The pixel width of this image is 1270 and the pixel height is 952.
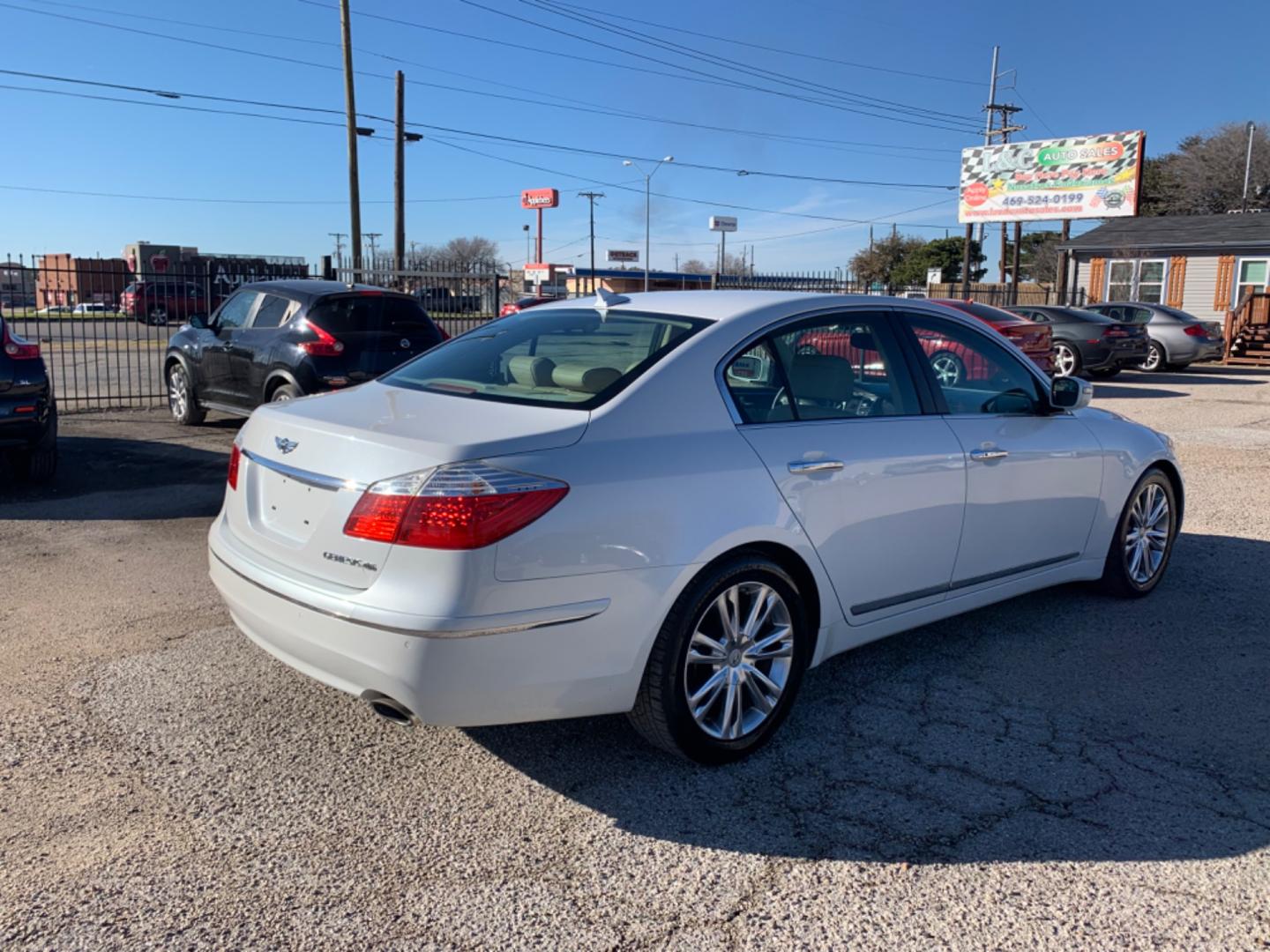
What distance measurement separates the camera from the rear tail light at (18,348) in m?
7.41

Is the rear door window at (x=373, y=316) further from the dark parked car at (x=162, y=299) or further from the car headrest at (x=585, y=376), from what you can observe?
the dark parked car at (x=162, y=299)

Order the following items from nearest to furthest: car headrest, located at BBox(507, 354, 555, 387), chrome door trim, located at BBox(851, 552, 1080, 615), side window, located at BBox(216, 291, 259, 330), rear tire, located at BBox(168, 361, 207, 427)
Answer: car headrest, located at BBox(507, 354, 555, 387), chrome door trim, located at BBox(851, 552, 1080, 615), side window, located at BBox(216, 291, 259, 330), rear tire, located at BBox(168, 361, 207, 427)

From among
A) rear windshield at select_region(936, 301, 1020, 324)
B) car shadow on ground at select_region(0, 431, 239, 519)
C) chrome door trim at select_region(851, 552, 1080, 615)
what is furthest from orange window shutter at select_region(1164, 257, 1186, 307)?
chrome door trim at select_region(851, 552, 1080, 615)

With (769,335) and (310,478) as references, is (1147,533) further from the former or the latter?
(310,478)

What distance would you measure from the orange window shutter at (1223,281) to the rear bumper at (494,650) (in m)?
34.6

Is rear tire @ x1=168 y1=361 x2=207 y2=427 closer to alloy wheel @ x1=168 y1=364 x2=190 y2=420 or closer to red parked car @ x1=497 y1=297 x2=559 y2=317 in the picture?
alloy wheel @ x1=168 y1=364 x2=190 y2=420

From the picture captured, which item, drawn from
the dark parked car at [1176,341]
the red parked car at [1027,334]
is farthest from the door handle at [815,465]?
the dark parked car at [1176,341]

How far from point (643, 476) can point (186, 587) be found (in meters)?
3.32

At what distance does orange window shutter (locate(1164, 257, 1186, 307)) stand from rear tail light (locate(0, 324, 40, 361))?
33990 mm

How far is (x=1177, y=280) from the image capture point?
110ft

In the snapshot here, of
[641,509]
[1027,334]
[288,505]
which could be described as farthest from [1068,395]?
[1027,334]

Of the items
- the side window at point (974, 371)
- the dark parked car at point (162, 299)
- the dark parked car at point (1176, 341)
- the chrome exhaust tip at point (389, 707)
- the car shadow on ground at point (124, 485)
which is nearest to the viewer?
the chrome exhaust tip at point (389, 707)

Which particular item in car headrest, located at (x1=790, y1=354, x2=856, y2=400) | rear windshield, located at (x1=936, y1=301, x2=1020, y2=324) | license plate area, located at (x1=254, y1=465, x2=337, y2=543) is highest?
rear windshield, located at (x1=936, y1=301, x2=1020, y2=324)

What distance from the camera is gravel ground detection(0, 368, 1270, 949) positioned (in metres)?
2.70
